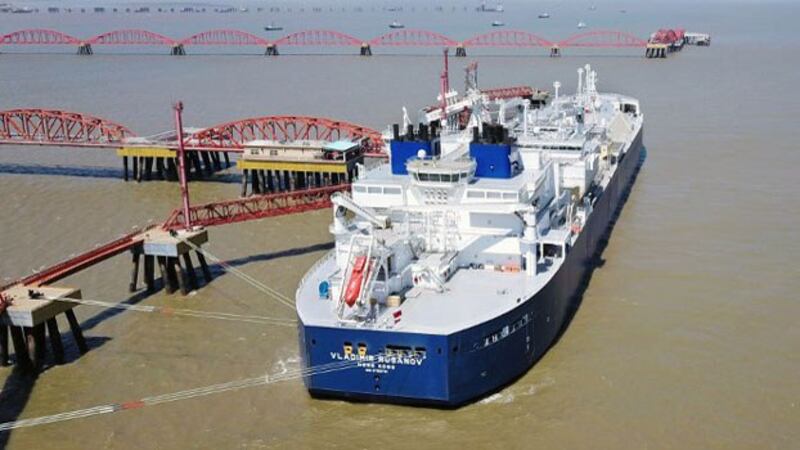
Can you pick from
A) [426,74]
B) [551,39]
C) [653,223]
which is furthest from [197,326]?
[551,39]

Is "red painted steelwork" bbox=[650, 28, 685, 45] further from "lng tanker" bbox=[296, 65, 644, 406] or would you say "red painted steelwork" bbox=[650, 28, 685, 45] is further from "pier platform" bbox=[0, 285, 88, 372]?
"pier platform" bbox=[0, 285, 88, 372]

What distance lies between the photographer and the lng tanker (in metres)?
22.6

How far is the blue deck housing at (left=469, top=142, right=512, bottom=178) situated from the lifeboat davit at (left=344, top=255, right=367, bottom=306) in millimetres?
7142

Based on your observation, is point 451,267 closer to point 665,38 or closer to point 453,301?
point 453,301

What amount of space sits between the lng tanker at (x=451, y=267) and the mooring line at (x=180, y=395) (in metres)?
0.27

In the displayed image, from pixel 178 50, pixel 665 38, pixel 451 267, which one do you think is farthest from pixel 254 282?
pixel 178 50

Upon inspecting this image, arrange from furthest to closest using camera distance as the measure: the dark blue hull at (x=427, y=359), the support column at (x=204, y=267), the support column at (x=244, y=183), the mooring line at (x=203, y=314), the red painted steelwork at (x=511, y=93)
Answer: the red painted steelwork at (x=511, y=93)
the support column at (x=244, y=183)
the support column at (x=204, y=267)
the mooring line at (x=203, y=314)
the dark blue hull at (x=427, y=359)

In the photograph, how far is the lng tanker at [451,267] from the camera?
2262cm

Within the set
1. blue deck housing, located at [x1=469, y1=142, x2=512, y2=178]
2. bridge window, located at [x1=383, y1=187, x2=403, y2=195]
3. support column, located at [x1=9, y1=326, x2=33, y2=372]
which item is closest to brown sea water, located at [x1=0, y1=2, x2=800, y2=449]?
support column, located at [x1=9, y1=326, x2=33, y2=372]

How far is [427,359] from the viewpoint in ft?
72.8

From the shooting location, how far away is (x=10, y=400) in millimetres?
25219

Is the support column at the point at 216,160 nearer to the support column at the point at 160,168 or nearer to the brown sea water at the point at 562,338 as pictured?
the brown sea water at the point at 562,338

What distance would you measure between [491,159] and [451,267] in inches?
184

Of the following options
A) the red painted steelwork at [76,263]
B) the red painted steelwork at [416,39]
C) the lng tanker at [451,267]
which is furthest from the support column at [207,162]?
the red painted steelwork at [416,39]
